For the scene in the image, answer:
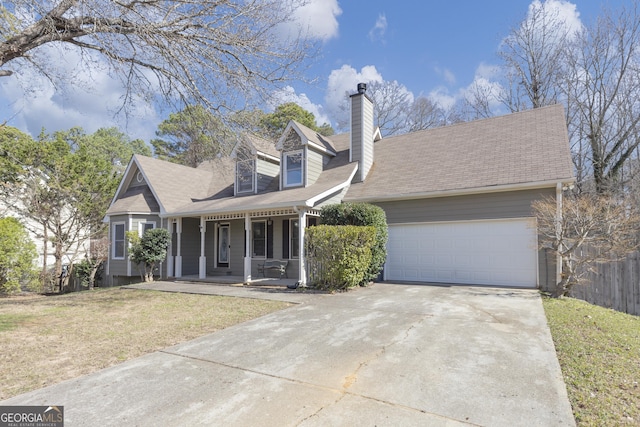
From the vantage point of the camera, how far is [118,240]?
15.3 meters

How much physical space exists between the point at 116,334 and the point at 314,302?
160 inches

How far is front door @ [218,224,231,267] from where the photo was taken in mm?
15305

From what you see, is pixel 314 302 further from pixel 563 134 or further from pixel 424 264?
pixel 563 134

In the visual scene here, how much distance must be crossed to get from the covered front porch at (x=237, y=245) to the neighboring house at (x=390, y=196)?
0.05m

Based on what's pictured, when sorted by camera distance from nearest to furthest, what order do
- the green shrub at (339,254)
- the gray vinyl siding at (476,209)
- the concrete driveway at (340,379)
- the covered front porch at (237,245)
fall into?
the concrete driveway at (340,379) → the green shrub at (339,254) → the gray vinyl siding at (476,209) → the covered front porch at (237,245)

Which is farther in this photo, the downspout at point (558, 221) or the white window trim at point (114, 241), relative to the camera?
the white window trim at point (114, 241)

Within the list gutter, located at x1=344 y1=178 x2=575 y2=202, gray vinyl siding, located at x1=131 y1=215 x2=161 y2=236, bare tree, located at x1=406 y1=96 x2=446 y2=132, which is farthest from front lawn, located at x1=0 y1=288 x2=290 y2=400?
bare tree, located at x1=406 y1=96 x2=446 y2=132

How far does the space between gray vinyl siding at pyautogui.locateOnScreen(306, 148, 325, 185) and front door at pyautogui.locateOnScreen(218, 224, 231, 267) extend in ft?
14.5

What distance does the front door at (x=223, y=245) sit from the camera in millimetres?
15305

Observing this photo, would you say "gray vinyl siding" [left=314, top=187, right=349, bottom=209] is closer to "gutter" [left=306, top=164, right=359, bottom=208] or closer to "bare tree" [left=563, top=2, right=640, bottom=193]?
"gutter" [left=306, top=164, right=359, bottom=208]

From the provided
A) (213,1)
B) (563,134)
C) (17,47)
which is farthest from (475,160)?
(17,47)

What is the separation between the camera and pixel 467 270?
11.0m

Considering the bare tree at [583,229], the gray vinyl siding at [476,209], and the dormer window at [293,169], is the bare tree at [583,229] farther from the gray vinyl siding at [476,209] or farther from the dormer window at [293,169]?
the dormer window at [293,169]

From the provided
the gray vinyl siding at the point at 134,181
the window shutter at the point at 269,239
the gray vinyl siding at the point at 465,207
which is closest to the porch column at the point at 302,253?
the gray vinyl siding at the point at 465,207
